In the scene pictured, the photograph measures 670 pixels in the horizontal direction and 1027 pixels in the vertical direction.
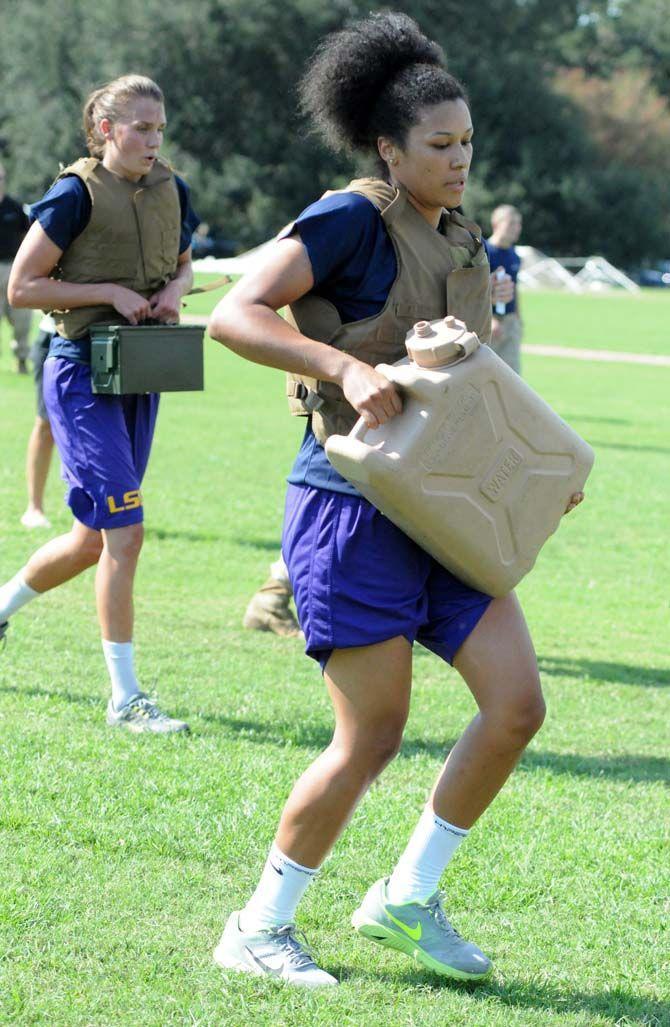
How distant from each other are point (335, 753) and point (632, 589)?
5.58 m

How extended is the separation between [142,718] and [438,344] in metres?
2.65

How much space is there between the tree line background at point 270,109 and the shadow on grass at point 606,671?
53.2m

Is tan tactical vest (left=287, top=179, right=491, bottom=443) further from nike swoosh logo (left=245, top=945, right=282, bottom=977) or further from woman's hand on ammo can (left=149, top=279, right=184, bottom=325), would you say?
woman's hand on ammo can (left=149, top=279, right=184, bottom=325)

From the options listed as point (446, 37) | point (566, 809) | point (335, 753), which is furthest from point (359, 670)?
point (446, 37)

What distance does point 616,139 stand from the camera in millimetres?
72812

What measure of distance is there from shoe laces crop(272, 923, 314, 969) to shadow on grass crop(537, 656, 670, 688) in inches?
137

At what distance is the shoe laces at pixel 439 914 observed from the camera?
3.46 metres

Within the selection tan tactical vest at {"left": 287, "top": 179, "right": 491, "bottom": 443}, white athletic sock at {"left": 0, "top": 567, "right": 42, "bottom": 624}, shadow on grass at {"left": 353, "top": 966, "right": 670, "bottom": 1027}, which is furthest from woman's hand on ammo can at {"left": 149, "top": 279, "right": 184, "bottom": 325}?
shadow on grass at {"left": 353, "top": 966, "right": 670, "bottom": 1027}

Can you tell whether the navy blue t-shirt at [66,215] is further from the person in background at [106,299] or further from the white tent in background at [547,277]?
the white tent in background at [547,277]

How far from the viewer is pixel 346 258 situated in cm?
324

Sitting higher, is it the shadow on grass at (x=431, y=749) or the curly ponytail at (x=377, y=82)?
the curly ponytail at (x=377, y=82)

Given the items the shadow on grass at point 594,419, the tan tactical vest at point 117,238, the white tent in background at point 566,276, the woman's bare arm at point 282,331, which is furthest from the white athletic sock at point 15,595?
the white tent in background at point 566,276

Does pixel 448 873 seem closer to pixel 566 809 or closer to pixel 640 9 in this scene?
pixel 566 809

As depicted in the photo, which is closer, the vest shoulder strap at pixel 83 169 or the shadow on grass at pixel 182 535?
the vest shoulder strap at pixel 83 169
